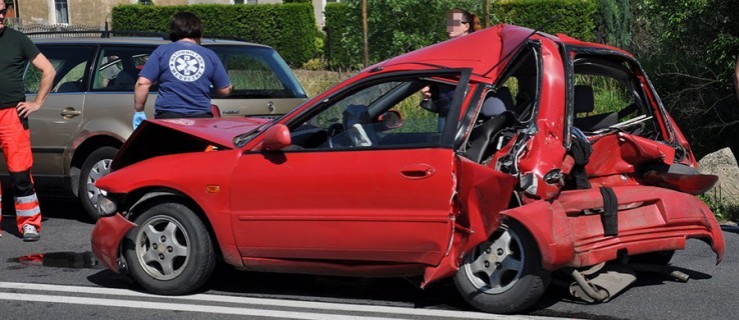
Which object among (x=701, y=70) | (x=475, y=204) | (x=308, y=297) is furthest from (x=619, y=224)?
(x=701, y=70)

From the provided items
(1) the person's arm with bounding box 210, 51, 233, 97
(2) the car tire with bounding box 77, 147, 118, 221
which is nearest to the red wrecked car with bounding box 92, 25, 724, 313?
(1) the person's arm with bounding box 210, 51, 233, 97

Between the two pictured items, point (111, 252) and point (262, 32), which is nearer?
point (111, 252)

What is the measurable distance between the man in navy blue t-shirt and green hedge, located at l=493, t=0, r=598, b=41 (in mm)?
14914

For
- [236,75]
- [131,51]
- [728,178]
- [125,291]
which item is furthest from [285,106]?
[728,178]

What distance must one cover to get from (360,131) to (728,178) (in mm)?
5085

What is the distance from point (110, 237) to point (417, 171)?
212 cm

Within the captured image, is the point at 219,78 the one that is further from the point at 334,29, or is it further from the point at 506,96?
the point at 334,29

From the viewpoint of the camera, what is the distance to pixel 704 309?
6238 millimetres

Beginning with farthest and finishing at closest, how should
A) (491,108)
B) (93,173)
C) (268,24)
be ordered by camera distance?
(268,24) → (93,173) → (491,108)

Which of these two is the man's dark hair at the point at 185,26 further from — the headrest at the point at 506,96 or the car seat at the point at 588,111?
the car seat at the point at 588,111

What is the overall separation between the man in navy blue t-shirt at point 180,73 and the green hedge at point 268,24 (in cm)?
1868

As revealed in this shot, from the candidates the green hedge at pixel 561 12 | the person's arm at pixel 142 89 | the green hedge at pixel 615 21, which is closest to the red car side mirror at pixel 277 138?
the person's arm at pixel 142 89

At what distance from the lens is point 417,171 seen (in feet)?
19.5

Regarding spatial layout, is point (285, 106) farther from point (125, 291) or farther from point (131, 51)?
point (125, 291)
